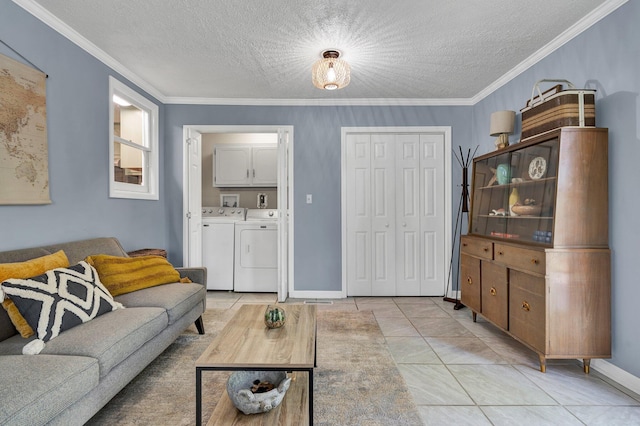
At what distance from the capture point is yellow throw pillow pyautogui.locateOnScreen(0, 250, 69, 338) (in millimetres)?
1686

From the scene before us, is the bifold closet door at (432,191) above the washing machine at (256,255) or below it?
above

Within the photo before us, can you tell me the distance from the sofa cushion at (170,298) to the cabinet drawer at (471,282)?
2432 millimetres

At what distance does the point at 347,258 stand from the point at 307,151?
1.39m

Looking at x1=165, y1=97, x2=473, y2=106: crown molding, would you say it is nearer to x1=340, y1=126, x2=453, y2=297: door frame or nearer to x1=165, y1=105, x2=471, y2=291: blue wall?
x1=165, y1=105, x2=471, y2=291: blue wall

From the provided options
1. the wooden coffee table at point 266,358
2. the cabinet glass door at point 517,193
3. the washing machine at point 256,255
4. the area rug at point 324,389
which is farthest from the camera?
the washing machine at point 256,255

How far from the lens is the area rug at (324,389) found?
177cm

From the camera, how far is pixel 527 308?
93.5 inches

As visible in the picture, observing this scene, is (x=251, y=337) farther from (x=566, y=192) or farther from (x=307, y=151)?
(x=307, y=151)

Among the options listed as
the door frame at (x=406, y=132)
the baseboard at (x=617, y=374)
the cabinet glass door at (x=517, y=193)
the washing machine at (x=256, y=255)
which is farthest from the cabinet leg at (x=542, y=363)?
the washing machine at (x=256, y=255)

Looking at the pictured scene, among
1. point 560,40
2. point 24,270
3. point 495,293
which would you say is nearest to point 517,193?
point 495,293

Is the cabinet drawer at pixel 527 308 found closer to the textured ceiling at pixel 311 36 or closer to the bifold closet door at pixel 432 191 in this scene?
the bifold closet door at pixel 432 191

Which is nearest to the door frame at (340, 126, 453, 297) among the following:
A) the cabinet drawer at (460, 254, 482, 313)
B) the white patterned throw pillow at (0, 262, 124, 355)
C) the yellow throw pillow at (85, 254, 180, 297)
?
the cabinet drawer at (460, 254, 482, 313)

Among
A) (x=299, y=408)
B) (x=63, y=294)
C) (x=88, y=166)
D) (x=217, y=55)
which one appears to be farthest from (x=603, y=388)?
(x=88, y=166)

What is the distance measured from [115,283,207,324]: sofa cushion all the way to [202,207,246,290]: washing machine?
1652 mm
